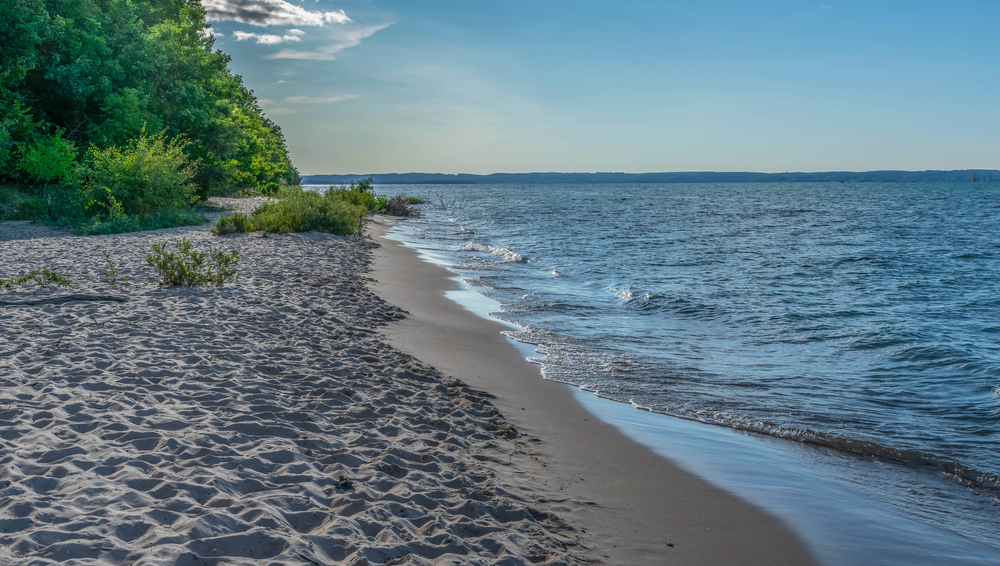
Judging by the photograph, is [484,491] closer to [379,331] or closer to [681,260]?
[379,331]

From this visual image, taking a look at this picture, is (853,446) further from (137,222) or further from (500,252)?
(137,222)

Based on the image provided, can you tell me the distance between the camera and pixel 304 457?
4.71 meters

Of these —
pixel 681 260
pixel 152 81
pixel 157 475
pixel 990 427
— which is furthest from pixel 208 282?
pixel 152 81

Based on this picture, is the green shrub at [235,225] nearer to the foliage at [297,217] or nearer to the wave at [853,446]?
the foliage at [297,217]

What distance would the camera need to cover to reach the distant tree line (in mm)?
22234

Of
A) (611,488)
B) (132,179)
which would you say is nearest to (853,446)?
(611,488)

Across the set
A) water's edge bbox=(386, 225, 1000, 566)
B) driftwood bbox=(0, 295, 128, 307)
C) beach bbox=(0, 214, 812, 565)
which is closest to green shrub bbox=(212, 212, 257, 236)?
beach bbox=(0, 214, 812, 565)

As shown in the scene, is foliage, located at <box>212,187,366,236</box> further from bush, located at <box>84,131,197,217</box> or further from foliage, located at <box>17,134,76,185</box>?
foliage, located at <box>17,134,76,185</box>

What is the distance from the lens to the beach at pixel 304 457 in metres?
3.55

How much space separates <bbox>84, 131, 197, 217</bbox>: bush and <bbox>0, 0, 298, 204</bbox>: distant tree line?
1.6 inches

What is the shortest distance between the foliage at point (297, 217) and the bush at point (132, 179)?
2.88m

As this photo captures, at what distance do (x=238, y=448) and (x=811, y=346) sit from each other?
1030cm

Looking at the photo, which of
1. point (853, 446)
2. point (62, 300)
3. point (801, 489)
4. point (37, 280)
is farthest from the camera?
point (37, 280)

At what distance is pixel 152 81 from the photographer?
2841 cm
